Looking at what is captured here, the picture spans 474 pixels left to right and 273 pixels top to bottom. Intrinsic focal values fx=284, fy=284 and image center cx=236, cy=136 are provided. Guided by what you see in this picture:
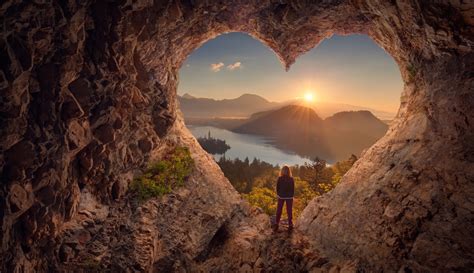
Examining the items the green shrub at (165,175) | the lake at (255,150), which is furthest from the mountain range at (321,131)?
the green shrub at (165,175)

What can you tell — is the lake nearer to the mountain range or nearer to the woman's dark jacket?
the mountain range

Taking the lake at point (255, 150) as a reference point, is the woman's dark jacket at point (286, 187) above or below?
above

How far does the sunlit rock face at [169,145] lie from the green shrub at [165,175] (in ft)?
1.50

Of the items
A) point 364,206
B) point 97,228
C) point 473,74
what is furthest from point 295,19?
point 97,228

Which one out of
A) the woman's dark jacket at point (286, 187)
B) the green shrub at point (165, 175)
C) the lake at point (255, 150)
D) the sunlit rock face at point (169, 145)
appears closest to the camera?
the sunlit rock face at point (169, 145)

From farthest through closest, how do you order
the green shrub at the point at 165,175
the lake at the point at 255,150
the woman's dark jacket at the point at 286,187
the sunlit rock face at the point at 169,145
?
the lake at the point at 255,150, the green shrub at the point at 165,175, the woman's dark jacket at the point at 286,187, the sunlit rock face at the point at 169,145

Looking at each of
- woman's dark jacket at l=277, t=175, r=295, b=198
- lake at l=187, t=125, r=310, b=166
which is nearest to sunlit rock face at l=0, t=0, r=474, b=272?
woman's dark jacket at l=277, t=175, r=295, b=198

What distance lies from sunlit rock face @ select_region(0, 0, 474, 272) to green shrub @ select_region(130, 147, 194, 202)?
0.46 metres

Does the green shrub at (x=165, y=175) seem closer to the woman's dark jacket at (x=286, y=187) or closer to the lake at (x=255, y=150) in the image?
the woman's dark jacket at (x=286, y=187)

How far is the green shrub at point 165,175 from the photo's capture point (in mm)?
11312

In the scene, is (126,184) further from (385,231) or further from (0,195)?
(385,231)

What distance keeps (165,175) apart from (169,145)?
6.95 feet

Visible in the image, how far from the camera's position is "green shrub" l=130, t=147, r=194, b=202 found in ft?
37.1

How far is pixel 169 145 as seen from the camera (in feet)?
46.1
